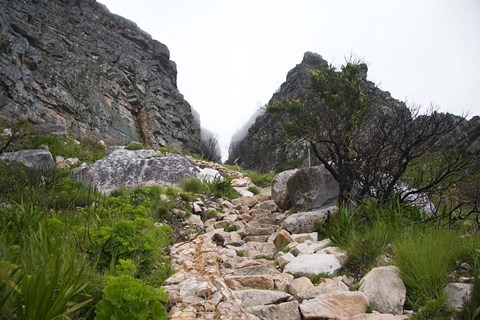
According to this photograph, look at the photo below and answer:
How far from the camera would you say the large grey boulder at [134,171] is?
8.55m

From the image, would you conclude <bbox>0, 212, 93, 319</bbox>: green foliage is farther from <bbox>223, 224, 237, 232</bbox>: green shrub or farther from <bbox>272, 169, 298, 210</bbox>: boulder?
<bbox>272, 169, 298, 210</bbox>: boulder

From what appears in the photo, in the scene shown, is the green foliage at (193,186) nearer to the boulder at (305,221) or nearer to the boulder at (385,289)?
the boulder at (305,221)

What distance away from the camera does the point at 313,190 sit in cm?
615

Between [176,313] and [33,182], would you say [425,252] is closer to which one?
[176,313]

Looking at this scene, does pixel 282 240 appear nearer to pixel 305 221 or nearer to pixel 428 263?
pixel 305 221

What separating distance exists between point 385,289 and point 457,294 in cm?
50

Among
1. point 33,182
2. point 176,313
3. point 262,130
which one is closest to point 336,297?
point 176,313

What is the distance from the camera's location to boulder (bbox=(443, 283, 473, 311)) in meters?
2.21

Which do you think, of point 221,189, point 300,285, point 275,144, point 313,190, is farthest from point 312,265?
point 275,144

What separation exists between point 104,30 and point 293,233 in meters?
30.7

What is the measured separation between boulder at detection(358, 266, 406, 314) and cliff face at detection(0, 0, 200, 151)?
43.5 ft

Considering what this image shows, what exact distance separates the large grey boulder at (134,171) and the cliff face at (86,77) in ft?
16.1

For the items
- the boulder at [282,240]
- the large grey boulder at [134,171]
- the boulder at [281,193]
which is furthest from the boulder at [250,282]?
the large grey boulder at [134,171]

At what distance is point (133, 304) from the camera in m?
1.97
